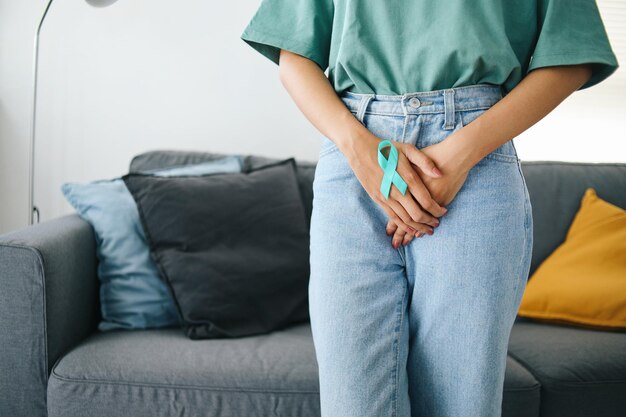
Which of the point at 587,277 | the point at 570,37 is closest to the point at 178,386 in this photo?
the point at 570,37

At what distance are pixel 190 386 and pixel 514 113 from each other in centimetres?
92

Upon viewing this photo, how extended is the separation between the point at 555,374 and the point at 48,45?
2.03 metres

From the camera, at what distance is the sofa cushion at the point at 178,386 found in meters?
1.30

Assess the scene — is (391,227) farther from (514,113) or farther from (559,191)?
(559,191)

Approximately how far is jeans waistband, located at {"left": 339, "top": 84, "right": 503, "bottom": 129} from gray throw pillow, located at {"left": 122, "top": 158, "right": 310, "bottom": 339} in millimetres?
874

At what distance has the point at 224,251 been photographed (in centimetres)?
165

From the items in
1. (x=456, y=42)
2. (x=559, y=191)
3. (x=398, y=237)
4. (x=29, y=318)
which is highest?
(x=456, y=42)

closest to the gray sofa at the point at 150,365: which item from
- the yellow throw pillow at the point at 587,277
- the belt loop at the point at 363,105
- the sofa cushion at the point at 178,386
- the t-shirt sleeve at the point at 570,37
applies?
the sofa cushion at the point at 178,386

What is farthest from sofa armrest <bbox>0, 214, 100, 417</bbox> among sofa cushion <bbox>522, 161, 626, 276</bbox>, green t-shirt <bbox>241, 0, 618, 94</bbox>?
sofa cushion <bbox>522, 161, 626, 276</bbox>

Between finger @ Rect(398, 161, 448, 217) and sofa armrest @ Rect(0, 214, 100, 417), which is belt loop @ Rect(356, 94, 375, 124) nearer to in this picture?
finger @ Rect(398, 161, 448, 217)

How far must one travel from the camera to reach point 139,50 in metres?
2.20

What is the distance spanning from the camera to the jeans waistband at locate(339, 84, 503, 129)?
0.85 metres

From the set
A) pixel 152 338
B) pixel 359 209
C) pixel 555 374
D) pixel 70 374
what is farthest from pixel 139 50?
pixel 555 374

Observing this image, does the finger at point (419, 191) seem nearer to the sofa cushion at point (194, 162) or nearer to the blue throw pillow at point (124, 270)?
the blue throw pillow at point (124, 270)
